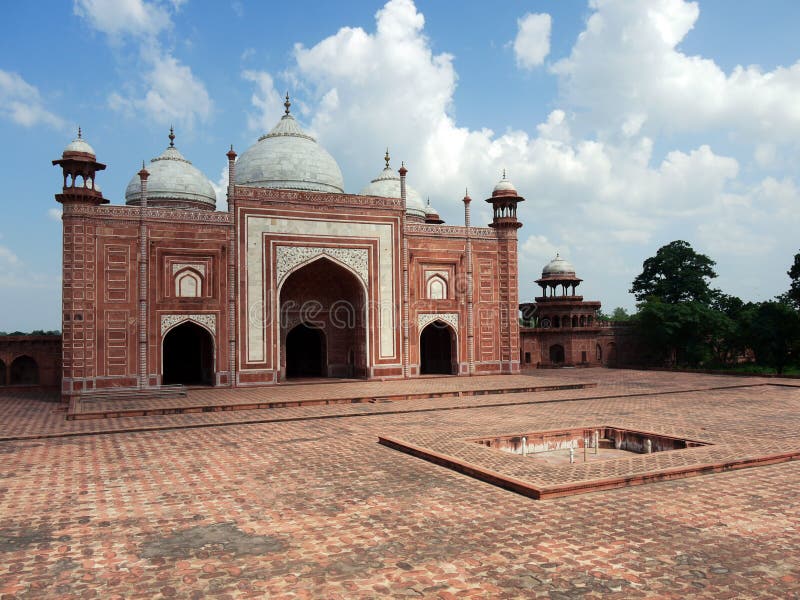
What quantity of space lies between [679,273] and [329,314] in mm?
22118

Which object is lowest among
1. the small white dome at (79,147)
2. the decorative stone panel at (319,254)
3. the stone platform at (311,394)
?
the stone platform at (311,394)

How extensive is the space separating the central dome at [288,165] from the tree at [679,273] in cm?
2058

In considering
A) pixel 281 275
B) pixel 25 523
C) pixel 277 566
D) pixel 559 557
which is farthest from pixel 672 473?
pixel 281 275

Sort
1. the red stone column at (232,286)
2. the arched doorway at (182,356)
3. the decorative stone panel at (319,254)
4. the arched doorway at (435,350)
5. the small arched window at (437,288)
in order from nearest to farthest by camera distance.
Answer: the red stone column at (232,286), the decorative stone panel at (319,254), the arched doorway at (182,356), the small arched window at (437,288), the arched doorway at (435,350)

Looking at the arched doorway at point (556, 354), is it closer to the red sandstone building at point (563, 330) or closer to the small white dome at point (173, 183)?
the red sandstone building at point (563, 330)

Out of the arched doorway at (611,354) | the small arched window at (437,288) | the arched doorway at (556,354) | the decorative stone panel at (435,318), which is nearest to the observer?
the decorative stone panel at (435,318)

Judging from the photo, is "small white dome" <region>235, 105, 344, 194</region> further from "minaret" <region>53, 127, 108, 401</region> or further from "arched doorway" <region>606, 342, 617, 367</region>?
"arched doorway" <region>606, 342, 617, 367</region>

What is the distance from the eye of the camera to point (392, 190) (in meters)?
25.7

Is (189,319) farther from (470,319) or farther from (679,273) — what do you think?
(679,273)

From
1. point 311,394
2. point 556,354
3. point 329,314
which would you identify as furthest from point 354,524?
point 556,354

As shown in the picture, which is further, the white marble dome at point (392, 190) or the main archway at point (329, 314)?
the white marble dome at point (392, 190)

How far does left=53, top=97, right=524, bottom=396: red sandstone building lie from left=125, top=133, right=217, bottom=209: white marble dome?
5cm

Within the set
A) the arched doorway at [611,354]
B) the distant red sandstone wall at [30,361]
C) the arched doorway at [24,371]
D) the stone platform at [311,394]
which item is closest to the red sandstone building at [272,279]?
the stone platform at [311,394]

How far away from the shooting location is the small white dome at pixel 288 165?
21.1m
